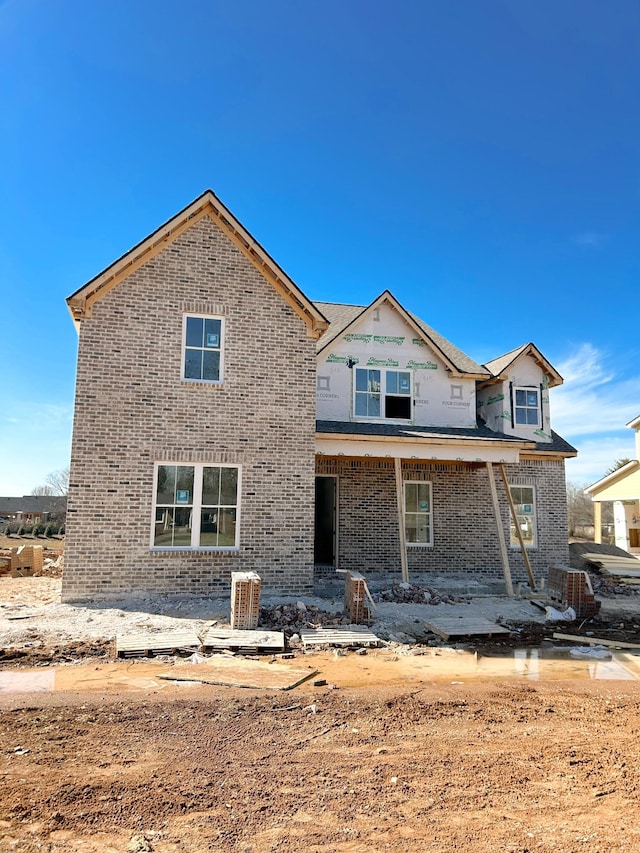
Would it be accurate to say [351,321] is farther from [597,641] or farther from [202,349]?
[597,641]

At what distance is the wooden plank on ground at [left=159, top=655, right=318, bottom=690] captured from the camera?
7.59m

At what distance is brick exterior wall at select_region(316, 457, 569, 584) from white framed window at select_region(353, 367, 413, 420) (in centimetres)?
138

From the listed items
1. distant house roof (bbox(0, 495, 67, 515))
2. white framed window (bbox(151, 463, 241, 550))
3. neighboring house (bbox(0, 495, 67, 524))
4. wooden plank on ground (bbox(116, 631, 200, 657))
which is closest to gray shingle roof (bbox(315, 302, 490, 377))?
white framed window (bbox(151, 463, 241, 550))

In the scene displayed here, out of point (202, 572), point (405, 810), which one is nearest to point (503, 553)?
point (202, 572)

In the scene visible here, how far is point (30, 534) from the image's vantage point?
A: 3744cm

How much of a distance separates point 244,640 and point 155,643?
136cm

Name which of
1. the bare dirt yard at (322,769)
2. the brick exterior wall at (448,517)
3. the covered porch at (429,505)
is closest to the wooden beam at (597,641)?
the bare dirt yard at (322,769)

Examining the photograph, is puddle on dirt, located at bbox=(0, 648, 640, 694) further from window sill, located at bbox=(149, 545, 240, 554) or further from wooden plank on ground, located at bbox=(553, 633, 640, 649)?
window sill, located at bbox=(149, 545, 240, 554)

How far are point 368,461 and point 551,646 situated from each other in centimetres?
753

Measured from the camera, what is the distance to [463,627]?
10.7m

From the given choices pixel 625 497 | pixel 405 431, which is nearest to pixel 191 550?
pixel 405 431

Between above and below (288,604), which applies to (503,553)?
above

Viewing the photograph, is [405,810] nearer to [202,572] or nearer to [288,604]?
[288,604]

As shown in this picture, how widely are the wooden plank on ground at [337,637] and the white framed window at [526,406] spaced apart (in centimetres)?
1030
